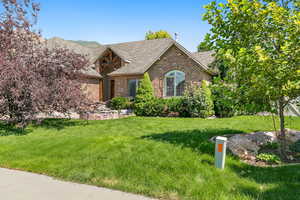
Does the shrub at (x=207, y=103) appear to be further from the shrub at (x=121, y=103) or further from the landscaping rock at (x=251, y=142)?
the landscaping rock at (x=251, y=142)

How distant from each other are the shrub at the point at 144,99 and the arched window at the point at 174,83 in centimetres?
267

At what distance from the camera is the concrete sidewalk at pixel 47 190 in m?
3.89

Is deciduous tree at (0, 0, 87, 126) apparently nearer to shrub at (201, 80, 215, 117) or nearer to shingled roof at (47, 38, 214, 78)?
shingled roof at (47, 38, 214, 78)

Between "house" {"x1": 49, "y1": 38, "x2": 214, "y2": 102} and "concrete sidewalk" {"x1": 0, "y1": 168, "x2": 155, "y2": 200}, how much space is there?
489 inches

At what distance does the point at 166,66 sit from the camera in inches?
731

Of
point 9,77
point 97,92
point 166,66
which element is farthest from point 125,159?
point 97,92

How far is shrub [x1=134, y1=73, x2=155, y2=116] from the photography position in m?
15.5

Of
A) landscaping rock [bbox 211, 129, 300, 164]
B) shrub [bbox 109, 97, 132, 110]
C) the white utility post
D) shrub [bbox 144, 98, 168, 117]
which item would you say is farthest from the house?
the white utility post

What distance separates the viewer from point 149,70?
1823 cm

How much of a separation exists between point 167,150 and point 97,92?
1645 cm

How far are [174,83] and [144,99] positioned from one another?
3875mm

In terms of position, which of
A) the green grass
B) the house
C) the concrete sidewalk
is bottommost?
the concrete sidewalk

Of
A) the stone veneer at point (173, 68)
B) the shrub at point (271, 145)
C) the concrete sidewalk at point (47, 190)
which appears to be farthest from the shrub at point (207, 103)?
the concrete sidewalk at point (47, 190)

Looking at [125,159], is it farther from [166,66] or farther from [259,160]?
[166,66]
